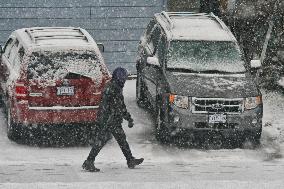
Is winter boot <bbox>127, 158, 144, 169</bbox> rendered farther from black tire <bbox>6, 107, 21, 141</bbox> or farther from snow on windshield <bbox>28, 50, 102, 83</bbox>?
black tire <bbox>6, 107, 21, 141</bbox>

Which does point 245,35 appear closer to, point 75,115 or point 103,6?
point 103,6

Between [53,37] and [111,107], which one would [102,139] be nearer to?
[111,107]

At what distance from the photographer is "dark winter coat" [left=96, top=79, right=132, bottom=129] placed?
37.8 ft

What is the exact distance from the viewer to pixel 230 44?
14.7 metres

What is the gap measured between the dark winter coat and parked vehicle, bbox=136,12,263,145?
1.78 metres

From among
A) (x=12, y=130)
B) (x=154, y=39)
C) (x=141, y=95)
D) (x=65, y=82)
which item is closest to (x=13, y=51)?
(x=12, y=130)

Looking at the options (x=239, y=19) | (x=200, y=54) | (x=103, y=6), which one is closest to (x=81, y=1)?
(x=103, y=6)

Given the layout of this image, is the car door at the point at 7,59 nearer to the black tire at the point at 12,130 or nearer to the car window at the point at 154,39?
the black tire at the point at 12,130

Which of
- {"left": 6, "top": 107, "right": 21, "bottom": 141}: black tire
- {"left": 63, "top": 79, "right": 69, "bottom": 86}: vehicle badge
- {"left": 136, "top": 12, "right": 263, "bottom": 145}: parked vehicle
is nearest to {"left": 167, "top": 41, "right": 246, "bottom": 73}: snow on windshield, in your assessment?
{"left": 136, "top": 12, "right": 263, "bottom": 145}: parked vehicle

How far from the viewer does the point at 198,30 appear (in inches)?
591

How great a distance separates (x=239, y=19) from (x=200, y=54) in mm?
4335

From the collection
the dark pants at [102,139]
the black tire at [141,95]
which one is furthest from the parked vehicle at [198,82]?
the dark pants at [102,139]

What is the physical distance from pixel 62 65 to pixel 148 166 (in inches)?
92.7

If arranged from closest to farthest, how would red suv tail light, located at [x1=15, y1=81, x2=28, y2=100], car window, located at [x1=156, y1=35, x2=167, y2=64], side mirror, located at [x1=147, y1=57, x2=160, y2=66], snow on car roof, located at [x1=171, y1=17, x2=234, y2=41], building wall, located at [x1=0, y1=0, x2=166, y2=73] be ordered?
1. red suv tail light, located at [x1=15, y1=81, x2=28, y2=100]
2. side mirror, located at [x1=147, y1=57, x2=160, y2=66]
3. car window, located at [x1=156, y1=35, x2=167, y2=64]
4. snow on car roof, located at [x1=171, y1=17, x2=234, y2=41]
5. building wall, located at [x1=0, y1=0, x2=166, y2=73]
